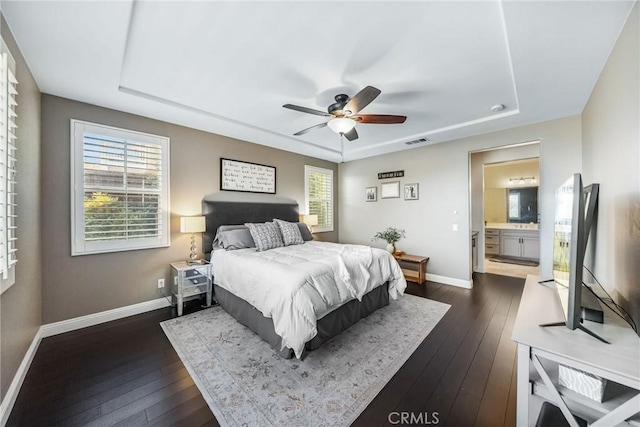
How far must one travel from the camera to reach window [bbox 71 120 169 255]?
9.09 ft

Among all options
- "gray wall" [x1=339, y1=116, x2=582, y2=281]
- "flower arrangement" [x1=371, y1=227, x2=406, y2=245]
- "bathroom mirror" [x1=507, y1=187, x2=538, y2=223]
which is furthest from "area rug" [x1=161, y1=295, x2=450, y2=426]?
"bathroom mirror" [x1=507, y1=187, x2=538, y2=223]

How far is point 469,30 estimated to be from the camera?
1.78m

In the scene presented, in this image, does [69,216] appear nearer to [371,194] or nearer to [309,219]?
[309,219]

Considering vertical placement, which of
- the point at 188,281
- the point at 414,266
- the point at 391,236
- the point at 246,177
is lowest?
the point at 414,266

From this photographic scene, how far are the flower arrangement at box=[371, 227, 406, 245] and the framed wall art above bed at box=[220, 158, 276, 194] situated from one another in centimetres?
245

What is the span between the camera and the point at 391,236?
16.1ft

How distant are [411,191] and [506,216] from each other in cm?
408

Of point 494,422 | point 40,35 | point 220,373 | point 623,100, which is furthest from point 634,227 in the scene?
point 40,35

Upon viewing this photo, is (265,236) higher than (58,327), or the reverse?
(265,236)

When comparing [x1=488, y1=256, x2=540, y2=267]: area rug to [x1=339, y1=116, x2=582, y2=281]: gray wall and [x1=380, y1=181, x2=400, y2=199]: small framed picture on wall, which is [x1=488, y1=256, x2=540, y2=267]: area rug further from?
[x1=380, y1=181, x2=400, y2=199]: small framed picture on wall

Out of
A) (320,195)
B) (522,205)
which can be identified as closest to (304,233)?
(320,195)

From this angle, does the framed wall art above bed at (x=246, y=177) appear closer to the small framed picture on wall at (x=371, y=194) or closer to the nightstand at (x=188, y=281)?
the nightstand at (x=188, y=281)

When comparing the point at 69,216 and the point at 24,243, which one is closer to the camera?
the point at 24,243

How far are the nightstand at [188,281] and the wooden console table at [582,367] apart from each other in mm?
3344
